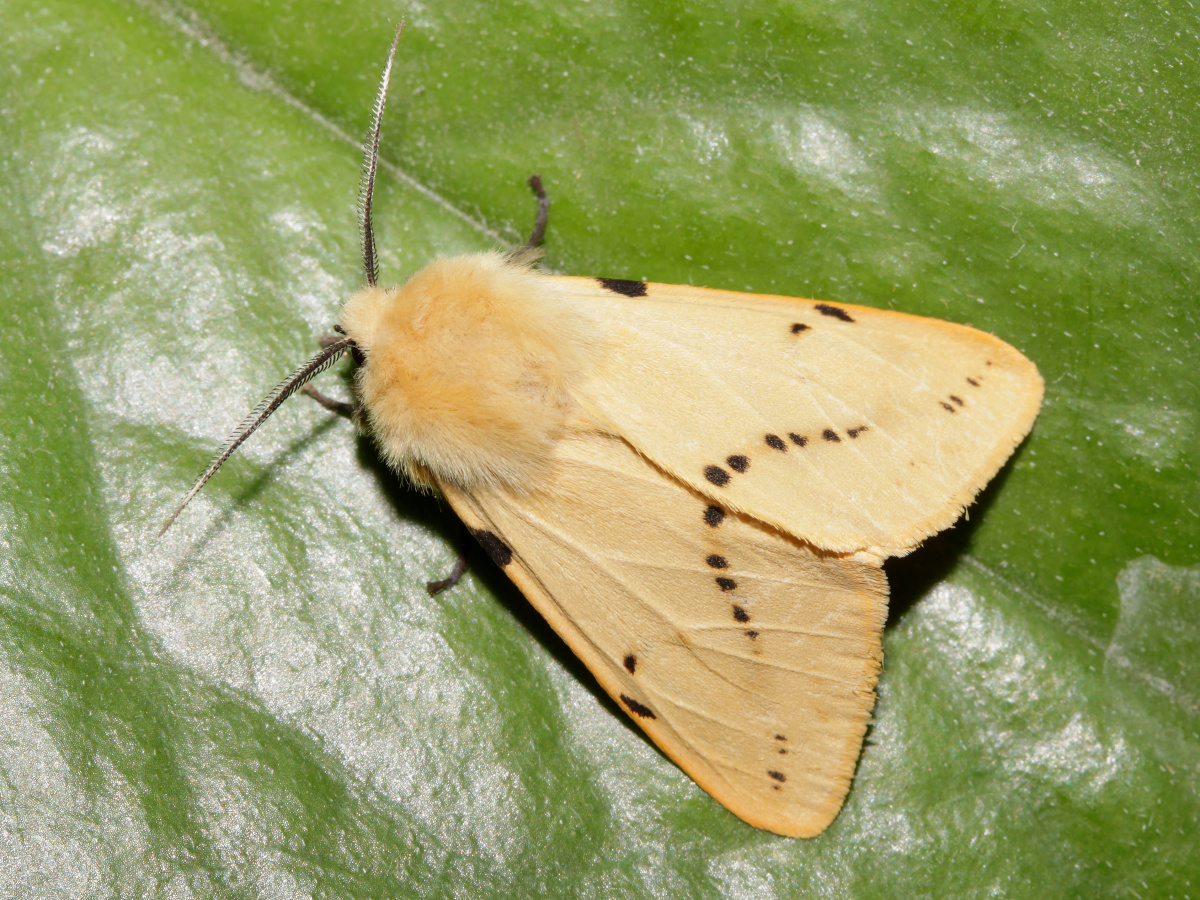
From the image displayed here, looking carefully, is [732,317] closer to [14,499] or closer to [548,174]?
[548,174]

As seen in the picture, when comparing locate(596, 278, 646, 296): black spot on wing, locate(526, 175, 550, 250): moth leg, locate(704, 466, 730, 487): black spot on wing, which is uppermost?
locate(526, 175, 550, 250): moth leg

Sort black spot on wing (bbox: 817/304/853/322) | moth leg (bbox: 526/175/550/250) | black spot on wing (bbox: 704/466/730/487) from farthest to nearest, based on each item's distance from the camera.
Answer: moth leg (bbox: 526/175/550/250) → black spot on wing (bbox: 817/304/853/322) → black spot on wing (bbox: 704/466/730/487)

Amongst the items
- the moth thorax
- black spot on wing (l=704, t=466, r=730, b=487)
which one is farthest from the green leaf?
black spot on wing (l=704, t=466, r=730, b=487)

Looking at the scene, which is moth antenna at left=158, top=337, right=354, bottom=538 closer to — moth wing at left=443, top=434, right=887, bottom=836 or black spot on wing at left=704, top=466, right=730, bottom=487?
moth wing at left=443, top=434, right=887, bottom=836

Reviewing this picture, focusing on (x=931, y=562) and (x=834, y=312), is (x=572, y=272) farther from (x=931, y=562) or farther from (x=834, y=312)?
(x=931, y=562)

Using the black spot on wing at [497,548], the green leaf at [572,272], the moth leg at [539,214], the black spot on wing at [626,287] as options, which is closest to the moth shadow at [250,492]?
the green leaf at [572,272]

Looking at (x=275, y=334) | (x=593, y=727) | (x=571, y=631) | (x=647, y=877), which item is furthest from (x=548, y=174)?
(x=647, y=877)

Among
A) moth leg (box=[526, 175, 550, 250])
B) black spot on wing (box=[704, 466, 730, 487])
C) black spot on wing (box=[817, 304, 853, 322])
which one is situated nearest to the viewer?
black spot on wing (box=[704, 466, 730, 487])
